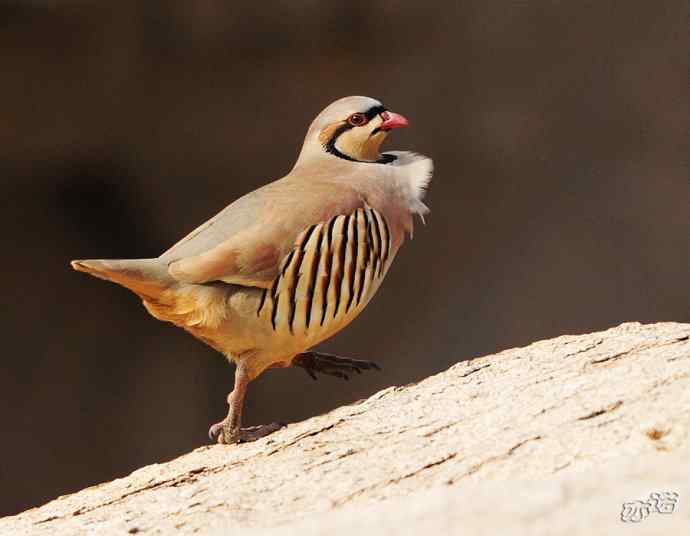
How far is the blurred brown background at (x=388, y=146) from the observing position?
7016mm

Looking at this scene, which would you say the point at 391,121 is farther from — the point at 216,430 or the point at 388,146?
the point at 388,146

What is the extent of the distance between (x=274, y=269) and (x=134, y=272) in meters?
0.43

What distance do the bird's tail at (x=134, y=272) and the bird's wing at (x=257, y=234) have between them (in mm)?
38

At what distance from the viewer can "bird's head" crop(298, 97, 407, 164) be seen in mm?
4156

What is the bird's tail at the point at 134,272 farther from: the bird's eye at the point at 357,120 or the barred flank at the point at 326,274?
the bird's eye at the point at 357,120

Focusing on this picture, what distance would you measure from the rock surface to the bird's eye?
35.7 inches

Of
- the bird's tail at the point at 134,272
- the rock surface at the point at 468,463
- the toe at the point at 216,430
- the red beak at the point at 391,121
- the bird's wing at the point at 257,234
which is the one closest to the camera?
the rock surface at the point at 468,463

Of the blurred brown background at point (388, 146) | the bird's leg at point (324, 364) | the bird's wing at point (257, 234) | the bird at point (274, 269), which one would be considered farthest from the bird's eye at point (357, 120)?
the blurred brown background at point (388, 146)

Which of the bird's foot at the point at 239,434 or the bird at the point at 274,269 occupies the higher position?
the bird at the point at 274,269

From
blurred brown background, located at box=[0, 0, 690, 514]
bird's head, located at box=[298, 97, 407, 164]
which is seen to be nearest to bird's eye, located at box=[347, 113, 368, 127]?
bird's head, located at box=[298, 97, 407, 164]

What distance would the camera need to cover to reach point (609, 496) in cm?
231

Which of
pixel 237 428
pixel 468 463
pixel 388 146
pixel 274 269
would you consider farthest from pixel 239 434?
pixel 388 146

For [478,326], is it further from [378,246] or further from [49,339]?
[378,246]

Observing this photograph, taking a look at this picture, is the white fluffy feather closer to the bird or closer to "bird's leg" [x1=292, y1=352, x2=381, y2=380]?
the bird
